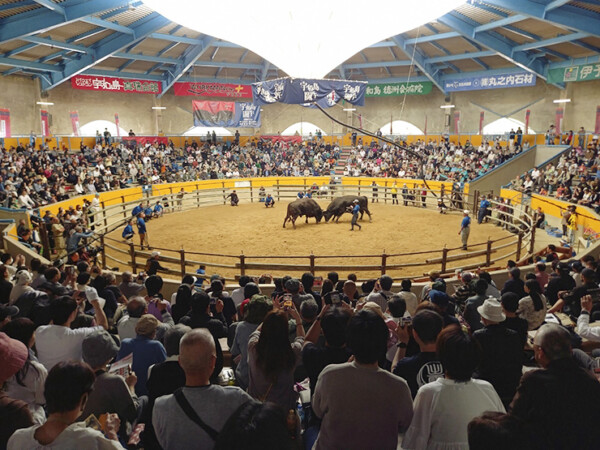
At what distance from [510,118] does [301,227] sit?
23879mm

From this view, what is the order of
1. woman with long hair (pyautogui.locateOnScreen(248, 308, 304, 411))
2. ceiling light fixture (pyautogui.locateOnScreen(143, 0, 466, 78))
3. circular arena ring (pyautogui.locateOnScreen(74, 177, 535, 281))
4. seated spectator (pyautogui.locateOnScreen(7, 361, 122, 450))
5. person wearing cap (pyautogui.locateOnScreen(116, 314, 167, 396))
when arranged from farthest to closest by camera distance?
circular arena ring (pyautogui.locateOnScreen(74, 177, 535, 281)), ceiling light fixture (pyautogui.locateOnScreen(143, 0, 466, 78)), person wearing cap (pyautogui.locateOnScreen(116, 314, 167, 396)), woman with long hair (pyautogui.locateOnScreen(248, 308, 304, 411)), seated spectator (pyautogui.locateOnScreen(7, 361, 122, 450))

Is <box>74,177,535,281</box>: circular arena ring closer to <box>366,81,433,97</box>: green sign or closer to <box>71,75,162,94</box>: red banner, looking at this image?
<box>71,75,162,94</box>: red banner

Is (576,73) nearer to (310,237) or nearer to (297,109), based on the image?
(310,237)

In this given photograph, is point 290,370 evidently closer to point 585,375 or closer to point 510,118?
point 585,375

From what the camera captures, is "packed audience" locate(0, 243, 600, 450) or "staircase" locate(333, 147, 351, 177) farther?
"staircase" locate(333, 147, 351, 177)

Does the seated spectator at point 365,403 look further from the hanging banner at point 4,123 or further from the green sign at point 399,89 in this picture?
the green sign at point 399,89

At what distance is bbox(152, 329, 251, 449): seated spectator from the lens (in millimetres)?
2398

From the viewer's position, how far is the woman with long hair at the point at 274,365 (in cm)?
328

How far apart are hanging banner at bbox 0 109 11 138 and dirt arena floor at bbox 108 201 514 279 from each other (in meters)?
12.7

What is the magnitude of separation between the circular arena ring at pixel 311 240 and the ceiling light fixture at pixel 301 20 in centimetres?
605

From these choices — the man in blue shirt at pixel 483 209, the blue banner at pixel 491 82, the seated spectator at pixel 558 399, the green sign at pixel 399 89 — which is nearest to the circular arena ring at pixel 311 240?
the man in blue shirt at pixel 483 209

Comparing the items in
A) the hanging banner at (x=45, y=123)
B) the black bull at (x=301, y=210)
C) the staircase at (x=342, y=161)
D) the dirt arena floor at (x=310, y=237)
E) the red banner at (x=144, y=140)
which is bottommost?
the dirt arena floor at (x=310, y=237)

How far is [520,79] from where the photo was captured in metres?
29.5

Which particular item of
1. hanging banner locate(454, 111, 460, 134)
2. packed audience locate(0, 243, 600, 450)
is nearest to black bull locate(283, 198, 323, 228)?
packed audience locate(0, 243, 600, 450)
